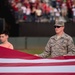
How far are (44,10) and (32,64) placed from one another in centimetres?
1382

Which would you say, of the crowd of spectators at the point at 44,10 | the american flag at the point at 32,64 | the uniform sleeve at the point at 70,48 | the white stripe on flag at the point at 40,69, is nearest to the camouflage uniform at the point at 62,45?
the uniform sleeve at the point at 70,48

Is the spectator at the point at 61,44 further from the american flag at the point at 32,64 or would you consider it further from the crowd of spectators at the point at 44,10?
the crowd of spectators at the point at 44,10

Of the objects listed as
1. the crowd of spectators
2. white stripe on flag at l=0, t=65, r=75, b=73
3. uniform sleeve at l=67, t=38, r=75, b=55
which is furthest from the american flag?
the crowd of spectators

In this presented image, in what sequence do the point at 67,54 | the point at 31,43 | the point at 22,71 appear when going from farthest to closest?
the point at 31,43
the point at 67,54
the point at 22,71

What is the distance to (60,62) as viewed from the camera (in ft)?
21.5

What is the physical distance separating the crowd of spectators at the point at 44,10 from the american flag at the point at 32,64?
44.1 ft

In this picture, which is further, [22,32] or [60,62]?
[22,32]

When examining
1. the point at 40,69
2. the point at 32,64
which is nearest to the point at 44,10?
the point at 32,64

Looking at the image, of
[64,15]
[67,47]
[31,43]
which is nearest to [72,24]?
[64,15]

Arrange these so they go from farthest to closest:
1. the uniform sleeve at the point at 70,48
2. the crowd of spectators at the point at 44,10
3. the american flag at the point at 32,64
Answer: the crowd of spectators at the point at 44,10 < the uniform sleeve at the point at 70,48 < the american flag at the point at 32,64

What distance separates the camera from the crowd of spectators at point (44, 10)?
794 inches

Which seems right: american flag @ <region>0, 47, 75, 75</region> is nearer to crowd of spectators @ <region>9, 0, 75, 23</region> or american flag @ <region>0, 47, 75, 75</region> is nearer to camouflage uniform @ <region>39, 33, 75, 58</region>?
camouflage uniform @ <region>39, 33, 75, 58</region>

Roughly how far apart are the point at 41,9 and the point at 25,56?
13.7 m

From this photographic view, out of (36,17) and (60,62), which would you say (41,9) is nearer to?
(36,17)
